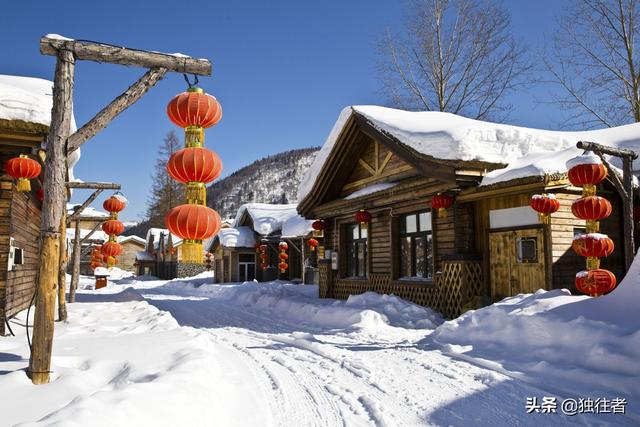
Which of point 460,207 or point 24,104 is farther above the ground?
point 24,104

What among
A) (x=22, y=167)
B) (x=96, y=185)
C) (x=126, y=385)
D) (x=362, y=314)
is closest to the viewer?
(x=126, y=385)

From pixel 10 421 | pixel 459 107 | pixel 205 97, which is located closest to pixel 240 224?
pixel 459 107

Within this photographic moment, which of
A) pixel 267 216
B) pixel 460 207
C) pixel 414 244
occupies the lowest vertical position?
pixel 414 244

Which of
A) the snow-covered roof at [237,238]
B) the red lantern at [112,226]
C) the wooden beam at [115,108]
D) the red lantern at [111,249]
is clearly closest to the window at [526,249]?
the wooden beam at [115,108]

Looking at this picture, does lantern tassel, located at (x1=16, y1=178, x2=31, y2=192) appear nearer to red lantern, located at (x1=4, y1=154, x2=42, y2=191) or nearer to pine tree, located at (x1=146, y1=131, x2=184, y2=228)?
red lantern, located at (x1=4, y1=154, x2=42, y2=191)

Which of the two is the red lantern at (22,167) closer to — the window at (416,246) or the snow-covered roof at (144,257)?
the window at (416,246)

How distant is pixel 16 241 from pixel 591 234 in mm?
11044

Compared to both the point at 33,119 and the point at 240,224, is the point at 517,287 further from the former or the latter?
the point at 240,224

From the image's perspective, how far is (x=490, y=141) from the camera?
11656 mm

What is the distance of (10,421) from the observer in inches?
154

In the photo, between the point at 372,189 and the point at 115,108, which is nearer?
the point at 115,108

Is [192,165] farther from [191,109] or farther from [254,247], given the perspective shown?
[254,247]

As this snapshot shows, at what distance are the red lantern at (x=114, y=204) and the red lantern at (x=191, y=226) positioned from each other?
9719 millimetres

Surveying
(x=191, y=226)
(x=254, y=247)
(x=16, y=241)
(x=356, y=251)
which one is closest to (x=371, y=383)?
(x=191, y=226)
